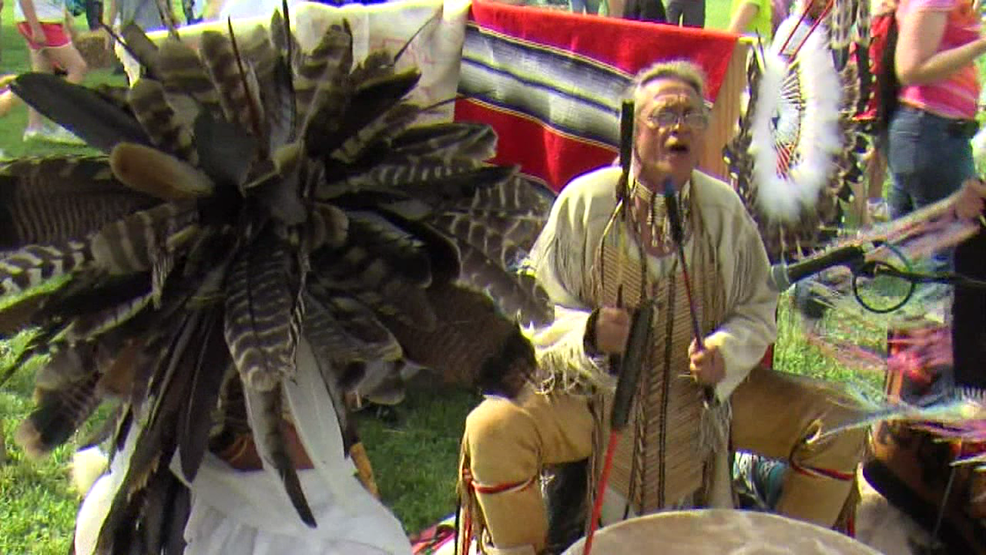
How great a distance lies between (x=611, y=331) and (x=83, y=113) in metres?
1.40

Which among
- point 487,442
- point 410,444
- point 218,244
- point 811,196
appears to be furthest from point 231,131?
point 410,444

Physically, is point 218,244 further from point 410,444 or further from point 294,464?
point 410,444

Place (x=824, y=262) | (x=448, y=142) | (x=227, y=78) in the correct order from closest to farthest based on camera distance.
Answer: (x=227, y=78) → (x=448, y=142) → (x=824, y=262)

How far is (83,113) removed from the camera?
1553mm

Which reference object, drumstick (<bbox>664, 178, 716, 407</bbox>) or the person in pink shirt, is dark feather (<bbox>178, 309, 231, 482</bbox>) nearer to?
drumstick (<bbox>664, 178, 716, 407</bbox>)

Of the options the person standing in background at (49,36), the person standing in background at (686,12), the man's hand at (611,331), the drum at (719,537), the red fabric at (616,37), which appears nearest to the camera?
the drum at (719,537)

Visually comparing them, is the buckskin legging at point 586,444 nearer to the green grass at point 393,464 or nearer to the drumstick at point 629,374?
the green grass at point 393,464

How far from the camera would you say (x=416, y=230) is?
1.67 meters

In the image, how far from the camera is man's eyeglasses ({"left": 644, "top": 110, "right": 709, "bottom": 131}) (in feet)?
8.91

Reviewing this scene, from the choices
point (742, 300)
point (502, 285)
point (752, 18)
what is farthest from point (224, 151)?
point (752, 18)

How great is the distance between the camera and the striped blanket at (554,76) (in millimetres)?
3852

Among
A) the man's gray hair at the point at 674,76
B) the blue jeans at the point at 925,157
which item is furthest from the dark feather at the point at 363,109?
the blue jeans at the point at 925,157

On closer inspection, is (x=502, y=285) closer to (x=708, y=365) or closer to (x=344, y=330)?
(x=344, y=330)

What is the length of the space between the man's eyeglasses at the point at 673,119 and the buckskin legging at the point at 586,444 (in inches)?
26.1
